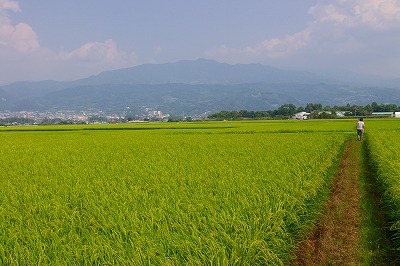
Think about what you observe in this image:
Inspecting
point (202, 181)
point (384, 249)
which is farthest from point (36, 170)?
point (384, 249)

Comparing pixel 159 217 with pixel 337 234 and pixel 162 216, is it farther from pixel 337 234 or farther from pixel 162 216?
pixel 337 234

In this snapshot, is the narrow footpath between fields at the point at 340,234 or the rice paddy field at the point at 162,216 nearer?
the rice paddy field at the point at 162,216

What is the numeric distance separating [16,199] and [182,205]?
3.17 meters

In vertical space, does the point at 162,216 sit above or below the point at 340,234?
above

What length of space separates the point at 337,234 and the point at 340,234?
0.05 metres

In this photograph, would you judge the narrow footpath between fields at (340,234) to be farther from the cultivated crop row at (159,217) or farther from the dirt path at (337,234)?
the cultivated crop row at (159,217)

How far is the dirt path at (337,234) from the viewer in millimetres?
4797

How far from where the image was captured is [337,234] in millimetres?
5688

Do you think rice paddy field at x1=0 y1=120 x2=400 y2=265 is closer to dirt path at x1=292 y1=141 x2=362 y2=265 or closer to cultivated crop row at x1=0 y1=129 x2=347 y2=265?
cultivated crop row at x1=0 y1=129 x2=347 y2=265

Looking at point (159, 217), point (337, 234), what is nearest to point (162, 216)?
point (159, 217)

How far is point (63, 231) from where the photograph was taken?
4.30m

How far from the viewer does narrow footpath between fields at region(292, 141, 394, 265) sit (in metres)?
4.80

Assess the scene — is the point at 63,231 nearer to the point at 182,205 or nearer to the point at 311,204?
the point at 182,205

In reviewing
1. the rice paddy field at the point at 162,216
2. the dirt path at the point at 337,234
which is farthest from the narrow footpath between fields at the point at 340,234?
the rice paddy field at the point at 162,216
